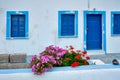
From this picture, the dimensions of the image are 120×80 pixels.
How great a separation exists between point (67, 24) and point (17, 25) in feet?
9.62

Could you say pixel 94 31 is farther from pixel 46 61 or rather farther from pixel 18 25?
pixel 46 61

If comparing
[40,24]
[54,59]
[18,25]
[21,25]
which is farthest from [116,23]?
[54,59]

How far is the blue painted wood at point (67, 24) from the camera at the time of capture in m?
12.8

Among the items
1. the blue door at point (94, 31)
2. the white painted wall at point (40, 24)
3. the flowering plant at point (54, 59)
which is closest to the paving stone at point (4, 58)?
the flowering plant at point (54, 59)

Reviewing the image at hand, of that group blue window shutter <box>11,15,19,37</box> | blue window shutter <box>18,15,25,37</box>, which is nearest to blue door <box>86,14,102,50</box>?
blue window shutter <box>18,15,25,37</box>

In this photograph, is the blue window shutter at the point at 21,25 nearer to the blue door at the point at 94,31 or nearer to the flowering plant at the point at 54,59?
the blue door at the point at 94,31

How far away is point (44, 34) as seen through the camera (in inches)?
498

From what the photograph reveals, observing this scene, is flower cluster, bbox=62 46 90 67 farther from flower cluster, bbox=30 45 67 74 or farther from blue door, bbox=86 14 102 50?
blue door, bbox=86 14 102 50

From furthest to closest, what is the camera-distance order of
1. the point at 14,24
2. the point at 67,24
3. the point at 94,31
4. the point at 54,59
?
the point at 94,31
the point at 67,24
the point at 14,24
the point at 54,59

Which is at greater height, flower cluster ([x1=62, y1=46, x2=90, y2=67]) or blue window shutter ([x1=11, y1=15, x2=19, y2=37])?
blue window shutter ([x1=11, y1=15, x2=19, y2=37])

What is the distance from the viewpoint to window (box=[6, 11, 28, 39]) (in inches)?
489

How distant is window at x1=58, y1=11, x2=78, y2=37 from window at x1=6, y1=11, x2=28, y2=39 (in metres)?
2.04

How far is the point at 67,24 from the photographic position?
506 inches

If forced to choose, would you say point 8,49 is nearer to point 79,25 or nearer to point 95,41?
point 79,25
